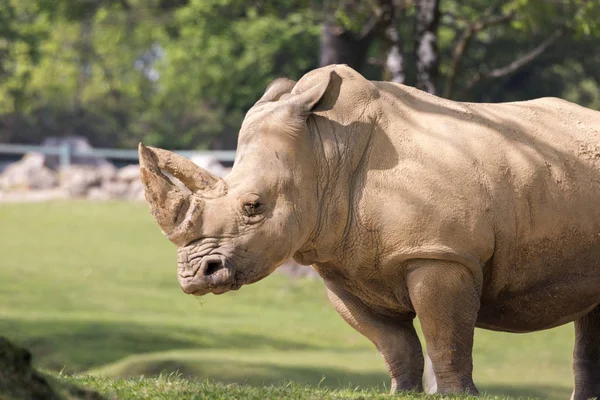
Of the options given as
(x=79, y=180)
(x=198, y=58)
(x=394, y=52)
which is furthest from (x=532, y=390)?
(x=198, y=58)

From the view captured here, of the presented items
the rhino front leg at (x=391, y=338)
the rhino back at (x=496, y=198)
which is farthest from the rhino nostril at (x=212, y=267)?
the rhino front leg at (x=391, y=338)

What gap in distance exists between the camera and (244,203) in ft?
23.9

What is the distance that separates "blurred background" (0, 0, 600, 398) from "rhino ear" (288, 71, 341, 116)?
245 centimetres

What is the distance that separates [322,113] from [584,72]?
3443cm

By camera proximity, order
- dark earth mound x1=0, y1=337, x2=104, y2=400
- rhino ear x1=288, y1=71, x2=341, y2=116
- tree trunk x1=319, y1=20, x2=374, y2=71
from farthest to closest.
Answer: tree trunk x1=319, y1=20, x2=374, y2=71, rhino ear x1=288, y1=71, x2=341, y2=116, dark earth mound x1=0, y1=337, x2=104, y2=400

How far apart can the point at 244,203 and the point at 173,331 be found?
41.9 ft

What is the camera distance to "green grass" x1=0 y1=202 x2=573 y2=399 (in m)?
15.0

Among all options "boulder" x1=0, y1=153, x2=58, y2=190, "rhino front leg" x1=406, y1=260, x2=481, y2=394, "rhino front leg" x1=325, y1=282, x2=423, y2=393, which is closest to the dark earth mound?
"rhino front leg" x1=406, y1=260, x2=481, y2=394

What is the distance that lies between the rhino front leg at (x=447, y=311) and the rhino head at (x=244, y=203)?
0.78 metres

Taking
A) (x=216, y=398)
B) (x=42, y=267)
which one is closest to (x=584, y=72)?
(x=42, y=267)

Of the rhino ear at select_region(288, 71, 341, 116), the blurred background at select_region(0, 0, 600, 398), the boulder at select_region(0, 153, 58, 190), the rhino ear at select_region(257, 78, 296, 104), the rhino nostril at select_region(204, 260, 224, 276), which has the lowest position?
the boulder at select_region(0, 153, 58, 190)

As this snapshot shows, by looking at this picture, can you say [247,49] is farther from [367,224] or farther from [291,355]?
[367,224]

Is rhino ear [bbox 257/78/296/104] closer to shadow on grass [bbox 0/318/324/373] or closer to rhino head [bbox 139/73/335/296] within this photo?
rhino head [bbox 139/73/335/296]

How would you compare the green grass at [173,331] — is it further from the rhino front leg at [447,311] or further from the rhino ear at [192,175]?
the rhino ear at [192,175]
